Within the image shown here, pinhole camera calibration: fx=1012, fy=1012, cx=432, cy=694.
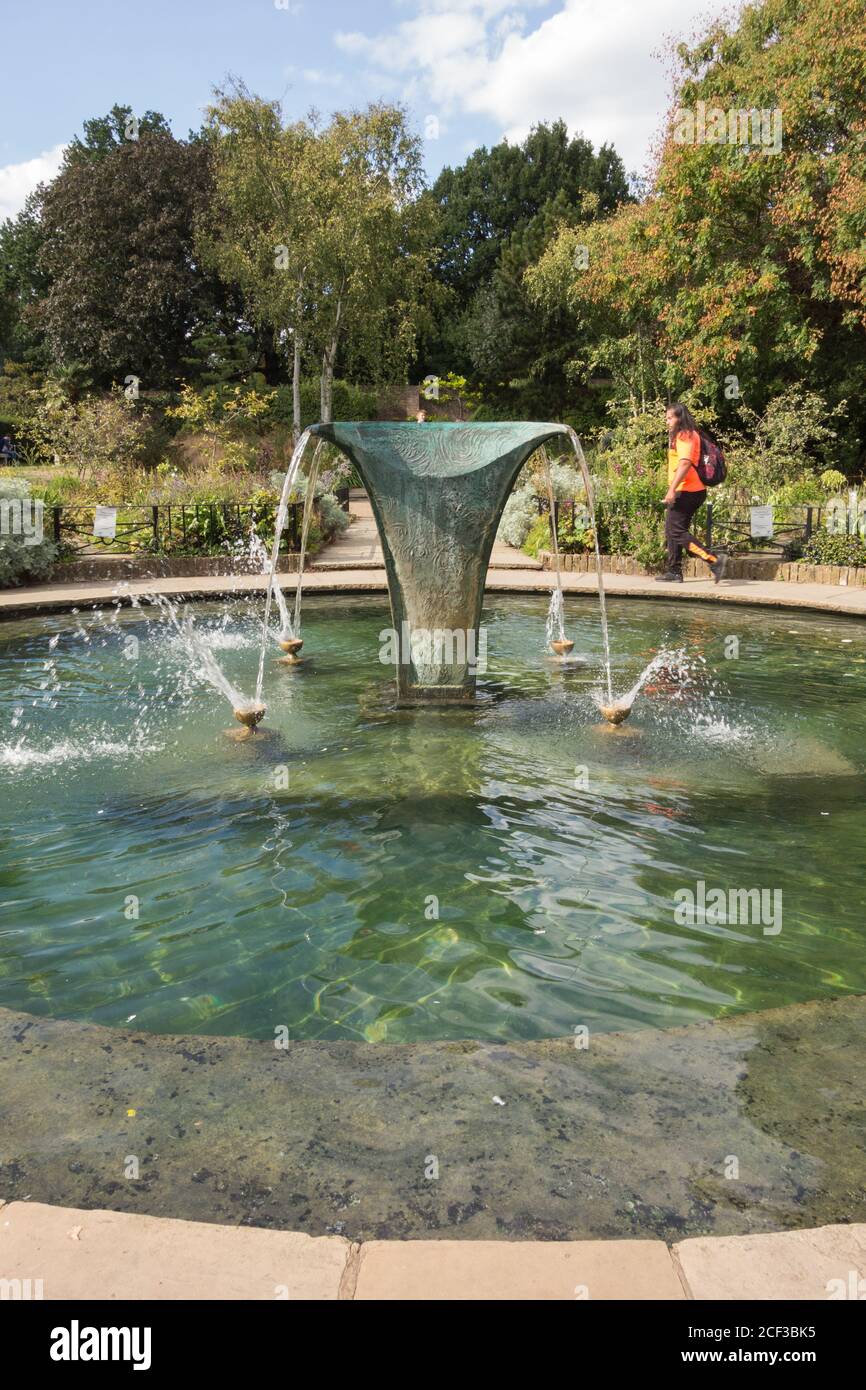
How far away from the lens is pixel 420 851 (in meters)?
5.19

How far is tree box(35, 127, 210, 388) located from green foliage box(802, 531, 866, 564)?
31060 mm

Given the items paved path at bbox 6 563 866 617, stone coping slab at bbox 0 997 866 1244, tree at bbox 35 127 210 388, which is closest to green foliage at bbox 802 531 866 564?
paved path at bbox 6 563 866 617

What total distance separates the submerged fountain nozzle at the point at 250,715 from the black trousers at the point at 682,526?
7934 mm

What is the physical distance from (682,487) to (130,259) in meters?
33.1

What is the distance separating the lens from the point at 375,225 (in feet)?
106

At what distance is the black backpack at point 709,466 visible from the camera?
1268 cm

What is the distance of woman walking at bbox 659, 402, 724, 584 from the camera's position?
12.9m

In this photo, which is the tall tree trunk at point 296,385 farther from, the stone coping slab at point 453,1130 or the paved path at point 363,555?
the stone coping slab at point 453,1130

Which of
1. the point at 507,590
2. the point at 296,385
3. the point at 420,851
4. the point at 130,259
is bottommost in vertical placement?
the point at 420,851

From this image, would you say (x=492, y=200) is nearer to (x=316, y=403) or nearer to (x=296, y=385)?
(x=316, y=403)

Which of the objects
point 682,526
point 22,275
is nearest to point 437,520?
point 682,526

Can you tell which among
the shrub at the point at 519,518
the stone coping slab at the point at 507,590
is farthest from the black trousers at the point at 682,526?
the shrub at the point at 519,518

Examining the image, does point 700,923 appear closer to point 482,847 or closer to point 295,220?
point 482,847

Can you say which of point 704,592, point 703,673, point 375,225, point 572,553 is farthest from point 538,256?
point 703,673
